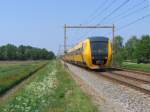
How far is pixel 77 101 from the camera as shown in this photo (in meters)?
14.6

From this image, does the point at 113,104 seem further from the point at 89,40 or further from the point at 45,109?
the point at 89,40

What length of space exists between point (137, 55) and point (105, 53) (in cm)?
8553

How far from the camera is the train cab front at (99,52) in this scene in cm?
3872

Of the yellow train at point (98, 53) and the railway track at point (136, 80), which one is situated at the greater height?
the yellow train at point (98, 53)

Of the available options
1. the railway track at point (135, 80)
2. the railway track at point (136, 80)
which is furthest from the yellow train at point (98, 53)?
the railway track at point (136, 80)

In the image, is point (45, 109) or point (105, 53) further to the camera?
point (105, 53)

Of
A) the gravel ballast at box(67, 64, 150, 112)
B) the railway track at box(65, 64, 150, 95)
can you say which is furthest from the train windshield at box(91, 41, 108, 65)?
the gravel ballast at box(67, 64, 150, 112)

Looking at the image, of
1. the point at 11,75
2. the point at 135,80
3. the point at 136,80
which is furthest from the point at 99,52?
the point at 136,80

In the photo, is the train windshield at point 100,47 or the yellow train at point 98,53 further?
the train windshield at point 100,47

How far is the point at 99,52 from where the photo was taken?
38.9 metres

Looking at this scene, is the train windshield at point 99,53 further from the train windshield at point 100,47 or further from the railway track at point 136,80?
the railway track at point 136,80

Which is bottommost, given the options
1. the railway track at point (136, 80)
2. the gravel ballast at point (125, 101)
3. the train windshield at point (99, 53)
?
the gravel ballast at point (125, 101)

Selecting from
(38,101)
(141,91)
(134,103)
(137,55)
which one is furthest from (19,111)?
(137,55)


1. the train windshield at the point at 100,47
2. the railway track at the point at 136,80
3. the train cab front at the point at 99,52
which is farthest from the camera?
the train windshield at the point at 100,47
